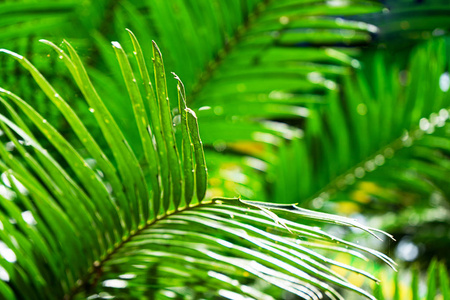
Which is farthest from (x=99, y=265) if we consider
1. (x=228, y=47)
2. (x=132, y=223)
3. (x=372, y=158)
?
(x=372, y=158)

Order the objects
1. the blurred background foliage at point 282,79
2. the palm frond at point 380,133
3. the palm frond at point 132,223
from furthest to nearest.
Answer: the palm frond at point 380,133
the blurred background foliage at point 282,79
the palm frond at point 132,223

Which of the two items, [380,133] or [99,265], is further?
[380,133]

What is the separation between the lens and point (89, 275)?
0.45 m

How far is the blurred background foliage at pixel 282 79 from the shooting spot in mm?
684

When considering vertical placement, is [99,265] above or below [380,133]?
below

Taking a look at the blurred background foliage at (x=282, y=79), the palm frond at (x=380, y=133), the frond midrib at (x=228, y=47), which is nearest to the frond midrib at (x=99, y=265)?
the blurred background foliage at (x=282, y=79)

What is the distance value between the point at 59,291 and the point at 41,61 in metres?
0.23

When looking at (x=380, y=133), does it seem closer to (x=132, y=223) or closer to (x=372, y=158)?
(x=372, y=158)

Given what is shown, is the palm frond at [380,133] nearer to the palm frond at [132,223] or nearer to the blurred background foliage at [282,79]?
the blurred background foliage at [282,79]

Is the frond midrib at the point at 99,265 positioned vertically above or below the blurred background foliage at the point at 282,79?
below

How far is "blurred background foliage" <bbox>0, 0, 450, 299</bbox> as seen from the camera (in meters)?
0.68

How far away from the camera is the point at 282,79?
0.77m


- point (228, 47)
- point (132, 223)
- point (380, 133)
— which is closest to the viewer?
point (132, 223)

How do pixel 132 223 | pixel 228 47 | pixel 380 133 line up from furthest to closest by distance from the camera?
pixel 380 133 → pixel 228 47 → pixel 132 223
